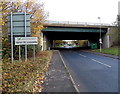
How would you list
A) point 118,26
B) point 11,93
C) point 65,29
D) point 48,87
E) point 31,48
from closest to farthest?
1. point 11,93
2. point 48,87
3. point 31,48
4. point 118,26
5. point 65,29

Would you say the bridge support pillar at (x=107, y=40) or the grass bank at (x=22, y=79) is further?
the bridge support pillar at (x=107, y=40)

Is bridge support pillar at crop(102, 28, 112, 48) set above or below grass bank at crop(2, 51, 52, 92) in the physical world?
above

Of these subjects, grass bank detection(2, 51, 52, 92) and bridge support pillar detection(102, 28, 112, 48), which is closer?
grass bank detection(2, 51, 52, 92)

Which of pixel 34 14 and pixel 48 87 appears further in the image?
pixel 34 14

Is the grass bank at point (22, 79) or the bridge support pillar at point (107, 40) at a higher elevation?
the bridge support pillar at point (107, 40)

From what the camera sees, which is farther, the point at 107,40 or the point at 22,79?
the point at 107,40

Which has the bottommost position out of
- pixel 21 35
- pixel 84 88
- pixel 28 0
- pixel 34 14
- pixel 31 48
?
pixel 84 88

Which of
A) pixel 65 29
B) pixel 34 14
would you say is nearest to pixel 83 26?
pixel 65 29

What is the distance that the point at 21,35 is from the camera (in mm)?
10141

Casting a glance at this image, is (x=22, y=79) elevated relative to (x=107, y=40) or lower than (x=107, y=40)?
lower

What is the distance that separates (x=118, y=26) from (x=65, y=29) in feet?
38.7

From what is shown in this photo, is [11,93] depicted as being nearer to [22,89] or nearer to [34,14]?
[22,89]

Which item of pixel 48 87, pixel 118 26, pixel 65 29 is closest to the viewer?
pixel 48 87

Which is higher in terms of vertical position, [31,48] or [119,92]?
[31,48]
